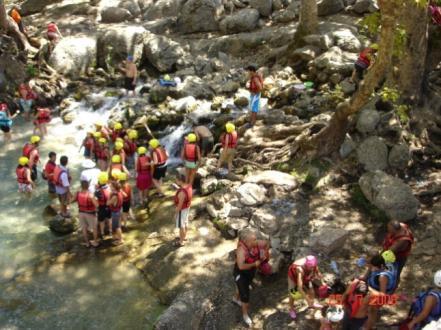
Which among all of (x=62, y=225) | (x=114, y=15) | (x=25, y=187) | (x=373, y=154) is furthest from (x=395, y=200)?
(x=114, y=15)

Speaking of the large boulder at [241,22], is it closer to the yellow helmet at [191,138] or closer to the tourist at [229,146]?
the tourist at [229,146]

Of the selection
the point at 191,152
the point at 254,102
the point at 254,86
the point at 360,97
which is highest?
the point at 360,97

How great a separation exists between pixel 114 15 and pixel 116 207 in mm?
16022

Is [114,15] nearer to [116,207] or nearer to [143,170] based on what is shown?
[143,170]

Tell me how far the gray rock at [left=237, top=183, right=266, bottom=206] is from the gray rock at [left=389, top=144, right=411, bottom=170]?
312cm

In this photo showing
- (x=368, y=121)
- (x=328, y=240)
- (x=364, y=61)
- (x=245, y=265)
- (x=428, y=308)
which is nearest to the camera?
(x=428, y=308)

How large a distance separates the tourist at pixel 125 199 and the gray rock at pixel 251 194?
2.58 meters

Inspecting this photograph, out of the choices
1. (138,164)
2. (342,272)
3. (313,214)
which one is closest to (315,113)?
(313,214)

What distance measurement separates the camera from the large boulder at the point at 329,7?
2036 centimetres

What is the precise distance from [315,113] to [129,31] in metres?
10.2

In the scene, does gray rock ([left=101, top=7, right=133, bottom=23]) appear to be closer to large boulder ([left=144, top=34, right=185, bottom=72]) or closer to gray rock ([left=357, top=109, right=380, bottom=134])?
large boulder ([left=144, top=34, right=185, bottom=72])

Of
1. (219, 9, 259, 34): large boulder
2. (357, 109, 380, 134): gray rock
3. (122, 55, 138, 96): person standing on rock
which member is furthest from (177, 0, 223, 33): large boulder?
(357, 109, 380, 134): gray rock

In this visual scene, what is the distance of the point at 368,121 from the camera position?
11.7 meters

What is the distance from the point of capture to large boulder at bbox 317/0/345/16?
20359 mm
